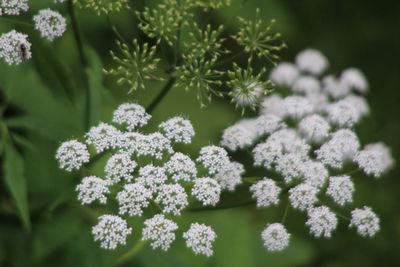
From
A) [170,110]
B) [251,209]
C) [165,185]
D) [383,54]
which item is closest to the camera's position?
[165,185]

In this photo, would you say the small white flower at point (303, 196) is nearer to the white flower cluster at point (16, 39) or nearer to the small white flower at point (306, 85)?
the small white flower at point (306, 85)

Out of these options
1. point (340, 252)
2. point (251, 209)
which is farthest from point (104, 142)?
point (340, 252)

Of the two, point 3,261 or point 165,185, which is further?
point 3,261

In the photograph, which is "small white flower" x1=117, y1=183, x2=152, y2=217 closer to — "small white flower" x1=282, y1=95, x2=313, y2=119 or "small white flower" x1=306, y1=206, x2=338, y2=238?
"small white flower" x1=306, y1=206, x2=338, y2=238

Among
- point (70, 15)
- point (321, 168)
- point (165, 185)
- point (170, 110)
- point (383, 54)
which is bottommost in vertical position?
point (165, 185)

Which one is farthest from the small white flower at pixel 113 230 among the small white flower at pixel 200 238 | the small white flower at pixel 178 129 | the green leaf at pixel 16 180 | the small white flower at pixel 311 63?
the small white flower at pixel 311 63

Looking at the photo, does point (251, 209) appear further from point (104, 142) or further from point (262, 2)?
point (104, 142)

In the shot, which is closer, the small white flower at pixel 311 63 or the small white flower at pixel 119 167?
the small white flower at pixel 119 167

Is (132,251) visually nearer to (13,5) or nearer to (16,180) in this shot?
(16,180)
